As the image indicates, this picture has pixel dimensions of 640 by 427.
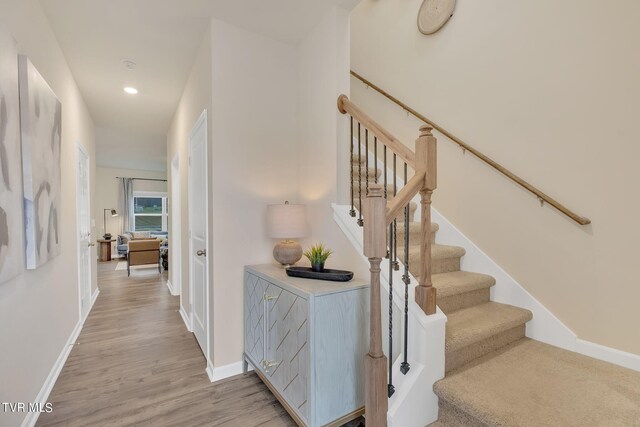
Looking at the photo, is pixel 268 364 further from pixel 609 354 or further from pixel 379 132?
pixel 609 354

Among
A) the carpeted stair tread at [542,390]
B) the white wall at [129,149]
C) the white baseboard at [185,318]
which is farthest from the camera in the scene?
the white wall at [129,149]

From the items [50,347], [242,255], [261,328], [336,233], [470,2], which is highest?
[470,2]

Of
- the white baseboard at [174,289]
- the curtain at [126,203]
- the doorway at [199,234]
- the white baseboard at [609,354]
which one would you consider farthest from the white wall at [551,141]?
the curtain at [126,203]

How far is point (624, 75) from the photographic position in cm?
168

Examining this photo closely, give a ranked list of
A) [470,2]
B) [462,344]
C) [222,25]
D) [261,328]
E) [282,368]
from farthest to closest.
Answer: [470,2] < [222,25] < [261,328] < [282,368] < [462,344]

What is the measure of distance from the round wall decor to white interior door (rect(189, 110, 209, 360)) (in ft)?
7.27

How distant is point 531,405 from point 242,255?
195 cm

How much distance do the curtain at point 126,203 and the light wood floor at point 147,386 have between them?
6612mm

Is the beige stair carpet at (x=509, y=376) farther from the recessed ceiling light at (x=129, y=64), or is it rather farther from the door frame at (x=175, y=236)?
the door frame at (x=175, y=236)

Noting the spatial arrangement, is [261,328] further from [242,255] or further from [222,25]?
[222,25]

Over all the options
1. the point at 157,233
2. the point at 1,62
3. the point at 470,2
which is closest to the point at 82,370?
the point at 1,62

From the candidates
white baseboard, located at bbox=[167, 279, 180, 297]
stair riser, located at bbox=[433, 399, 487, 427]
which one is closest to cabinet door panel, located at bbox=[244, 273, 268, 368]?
stair riser, located at bbox=[433, 399, 487, 427]

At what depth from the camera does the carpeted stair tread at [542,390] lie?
1.25 meters

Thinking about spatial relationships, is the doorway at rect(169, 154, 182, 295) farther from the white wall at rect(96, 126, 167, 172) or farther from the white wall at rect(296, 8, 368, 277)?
the white wall at rect(296, 8, 368, 277)
